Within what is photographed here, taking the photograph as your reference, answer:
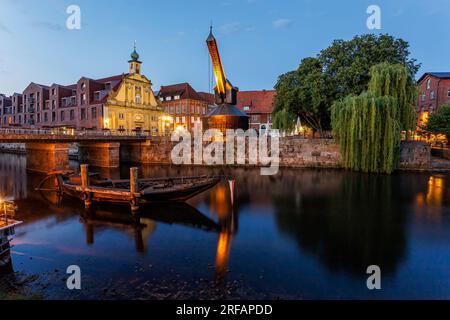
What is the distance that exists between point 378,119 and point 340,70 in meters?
7.79

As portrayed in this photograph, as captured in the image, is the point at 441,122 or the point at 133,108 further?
the point at 133,108

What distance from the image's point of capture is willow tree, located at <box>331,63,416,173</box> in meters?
26.0

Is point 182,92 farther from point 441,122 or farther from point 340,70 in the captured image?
point 441,122

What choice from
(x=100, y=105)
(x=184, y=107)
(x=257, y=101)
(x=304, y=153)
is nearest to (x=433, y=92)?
(x=257, y=101)

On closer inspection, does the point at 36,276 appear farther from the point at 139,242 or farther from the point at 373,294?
the point at 373,294

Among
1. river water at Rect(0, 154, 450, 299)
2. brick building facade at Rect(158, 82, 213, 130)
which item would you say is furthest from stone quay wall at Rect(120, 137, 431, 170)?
brick building facade at Rect(158, 82, 213, 130)

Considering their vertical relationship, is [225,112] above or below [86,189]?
above

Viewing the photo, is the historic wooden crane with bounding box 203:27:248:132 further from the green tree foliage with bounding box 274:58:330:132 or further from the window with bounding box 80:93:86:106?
the window with bounding box 80:93:86:106

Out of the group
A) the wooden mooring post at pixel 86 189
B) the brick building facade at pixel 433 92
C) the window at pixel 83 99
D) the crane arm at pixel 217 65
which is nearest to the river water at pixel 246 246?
the wooden mooring post at pixel 86 189

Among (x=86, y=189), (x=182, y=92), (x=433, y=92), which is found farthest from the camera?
(x=182, y=92)

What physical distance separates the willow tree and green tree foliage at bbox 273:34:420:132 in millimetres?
2399

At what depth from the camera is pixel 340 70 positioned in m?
Answer: 30.6

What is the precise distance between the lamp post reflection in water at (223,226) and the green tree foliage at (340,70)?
16862 millimetres
